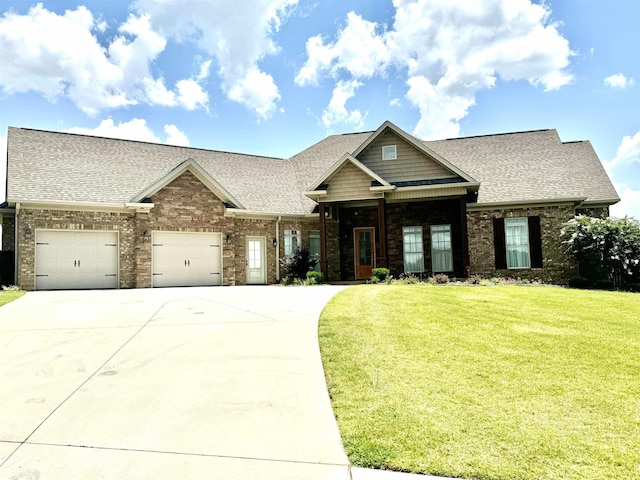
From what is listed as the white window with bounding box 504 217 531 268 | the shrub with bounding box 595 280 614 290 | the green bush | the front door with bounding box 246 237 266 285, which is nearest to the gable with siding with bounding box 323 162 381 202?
the front door with bounding box 246 237 266 285

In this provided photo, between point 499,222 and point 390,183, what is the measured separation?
4.79 meters

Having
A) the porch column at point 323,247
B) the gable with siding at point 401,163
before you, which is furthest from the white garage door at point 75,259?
the gable with siding at point 401,163

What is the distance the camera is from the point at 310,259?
66.1 ft

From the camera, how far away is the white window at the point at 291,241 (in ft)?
66.2

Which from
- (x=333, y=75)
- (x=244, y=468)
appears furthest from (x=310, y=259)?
(x=244, y=468)

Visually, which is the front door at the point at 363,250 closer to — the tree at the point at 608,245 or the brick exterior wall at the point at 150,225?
the brick exterior wall at the point at 150,225

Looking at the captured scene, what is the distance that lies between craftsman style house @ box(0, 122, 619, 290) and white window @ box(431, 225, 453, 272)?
5cm

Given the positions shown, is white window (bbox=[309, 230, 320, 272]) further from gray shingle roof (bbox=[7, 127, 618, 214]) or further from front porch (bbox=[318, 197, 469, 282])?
gray shingle roof (bbox=[7, 127, 618, 214])

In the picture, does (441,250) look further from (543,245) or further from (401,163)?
(401,163)

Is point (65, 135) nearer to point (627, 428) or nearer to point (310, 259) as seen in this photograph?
point (310, 259)

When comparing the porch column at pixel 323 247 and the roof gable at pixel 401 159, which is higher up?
the roof gable at pixel 401 159

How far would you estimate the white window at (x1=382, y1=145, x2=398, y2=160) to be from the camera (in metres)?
19.1

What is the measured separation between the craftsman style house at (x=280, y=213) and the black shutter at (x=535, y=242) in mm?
41

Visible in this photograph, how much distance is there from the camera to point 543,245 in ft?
59.1
